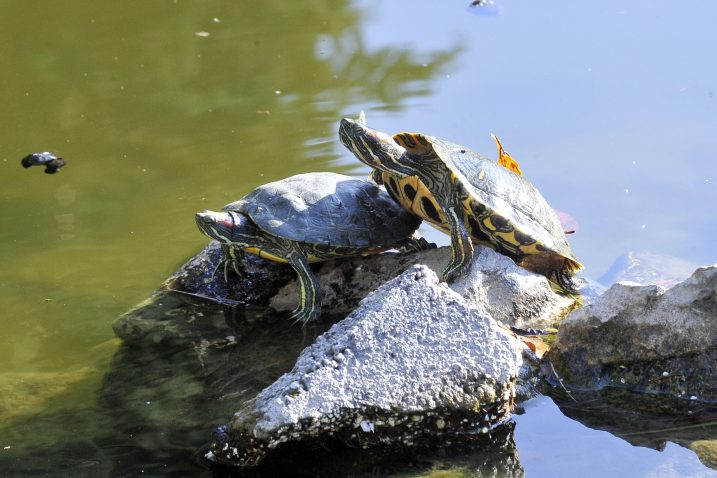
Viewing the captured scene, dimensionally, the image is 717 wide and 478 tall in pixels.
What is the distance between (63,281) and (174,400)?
5.11ft

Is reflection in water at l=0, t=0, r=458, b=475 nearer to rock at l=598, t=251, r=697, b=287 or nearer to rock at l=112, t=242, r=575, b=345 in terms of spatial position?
rock at l=112, t=242, r=575, b=345

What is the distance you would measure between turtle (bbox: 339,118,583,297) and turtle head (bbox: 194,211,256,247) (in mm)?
687

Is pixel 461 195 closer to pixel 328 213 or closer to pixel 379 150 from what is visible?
pixel 379 150

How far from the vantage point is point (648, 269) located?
524 cm

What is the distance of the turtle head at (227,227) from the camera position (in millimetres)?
4586

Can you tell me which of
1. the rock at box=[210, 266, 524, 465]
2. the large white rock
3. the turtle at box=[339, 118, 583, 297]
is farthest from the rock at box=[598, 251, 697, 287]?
the rock at box=[210, 266, 524, 465]

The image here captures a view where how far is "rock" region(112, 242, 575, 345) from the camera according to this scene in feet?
14.3

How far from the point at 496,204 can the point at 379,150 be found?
2.09ft

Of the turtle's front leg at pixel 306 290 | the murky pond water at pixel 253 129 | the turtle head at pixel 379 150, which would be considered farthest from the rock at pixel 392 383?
→ the turtle head at pixel 379 150

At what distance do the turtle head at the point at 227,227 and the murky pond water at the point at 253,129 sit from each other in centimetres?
66

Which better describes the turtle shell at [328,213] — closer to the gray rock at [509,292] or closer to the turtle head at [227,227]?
the turtle head at [227,227]

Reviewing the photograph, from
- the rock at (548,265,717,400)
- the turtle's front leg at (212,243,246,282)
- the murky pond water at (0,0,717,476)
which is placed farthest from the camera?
the turtle's front leg at (212,243,246,282)

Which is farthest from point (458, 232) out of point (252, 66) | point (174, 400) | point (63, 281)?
point (252, 66)

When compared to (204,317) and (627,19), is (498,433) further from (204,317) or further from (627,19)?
(627,19)
